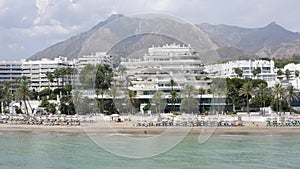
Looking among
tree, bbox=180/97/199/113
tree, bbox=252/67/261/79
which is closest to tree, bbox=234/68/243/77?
tree, bbox=252/67/261/79

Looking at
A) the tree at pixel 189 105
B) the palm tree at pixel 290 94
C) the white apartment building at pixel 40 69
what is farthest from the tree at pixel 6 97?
the tree at pixel 189 105

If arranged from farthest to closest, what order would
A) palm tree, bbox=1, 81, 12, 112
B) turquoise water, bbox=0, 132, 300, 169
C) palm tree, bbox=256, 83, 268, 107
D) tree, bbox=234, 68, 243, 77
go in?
tree, bbox=234, 68, 243, 77, palm tree, bbox=1, 81, 12, 112, palm tree, bbox=256, 83, 268, 107, turquoise water, bbox=0, 132, 300, 169

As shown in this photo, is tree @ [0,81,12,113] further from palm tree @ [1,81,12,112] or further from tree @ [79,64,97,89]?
tree @ [79,64,97,89]

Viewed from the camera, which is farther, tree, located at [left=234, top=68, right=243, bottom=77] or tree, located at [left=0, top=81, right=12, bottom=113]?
tree, located at [left=234, top=68, right=243, bottom=77]

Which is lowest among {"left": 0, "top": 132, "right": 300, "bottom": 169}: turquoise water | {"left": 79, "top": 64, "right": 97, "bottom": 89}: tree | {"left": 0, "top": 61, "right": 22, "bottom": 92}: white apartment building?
{"left": 0, "top": 132, "right": 300, "bottom": 169}: turquoise water

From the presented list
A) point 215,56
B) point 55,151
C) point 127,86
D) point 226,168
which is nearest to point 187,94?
point 226,168

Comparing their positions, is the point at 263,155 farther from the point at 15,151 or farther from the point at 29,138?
the point at 29,138

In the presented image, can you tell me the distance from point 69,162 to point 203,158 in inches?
229

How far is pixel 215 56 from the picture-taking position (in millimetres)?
10625

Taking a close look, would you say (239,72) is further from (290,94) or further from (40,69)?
(40,69)

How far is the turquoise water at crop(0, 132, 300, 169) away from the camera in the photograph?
1869 centimetres

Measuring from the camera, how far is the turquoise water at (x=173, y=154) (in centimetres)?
1869

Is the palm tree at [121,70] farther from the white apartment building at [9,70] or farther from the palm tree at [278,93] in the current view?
the white apartment building at [9,70]

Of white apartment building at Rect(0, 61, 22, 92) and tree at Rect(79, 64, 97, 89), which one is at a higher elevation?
white apartment building at Rect(0, 61, 22, 92)
